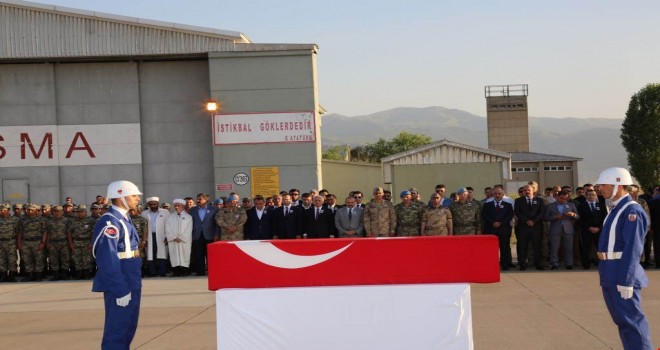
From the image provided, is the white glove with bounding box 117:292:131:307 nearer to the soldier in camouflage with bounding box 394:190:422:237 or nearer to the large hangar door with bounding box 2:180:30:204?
the soldier in camouflage with bounding box 394:190:422:237

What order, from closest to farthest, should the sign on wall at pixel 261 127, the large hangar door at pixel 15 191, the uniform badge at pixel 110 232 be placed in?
the uniform badge at pixel 110 232 < the sign on wall at pixel 261 127 < the large hangar door at pixel 15 191

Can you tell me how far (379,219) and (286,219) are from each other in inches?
79.4

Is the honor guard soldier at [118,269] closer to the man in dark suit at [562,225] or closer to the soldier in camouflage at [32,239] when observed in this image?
the soldier in camouflage at [32,239]

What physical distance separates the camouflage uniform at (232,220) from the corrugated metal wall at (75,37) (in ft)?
18.1

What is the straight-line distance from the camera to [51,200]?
2033 cm

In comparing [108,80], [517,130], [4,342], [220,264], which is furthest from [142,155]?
[517,130]

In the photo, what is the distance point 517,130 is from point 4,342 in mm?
71289

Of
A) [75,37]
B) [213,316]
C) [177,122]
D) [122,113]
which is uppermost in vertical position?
[75,37]

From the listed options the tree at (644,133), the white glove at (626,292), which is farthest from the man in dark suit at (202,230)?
the tree at (644,133)

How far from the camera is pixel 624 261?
673 cm

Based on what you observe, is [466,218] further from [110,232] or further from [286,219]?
[110,232]

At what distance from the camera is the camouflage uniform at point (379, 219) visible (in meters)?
14.7

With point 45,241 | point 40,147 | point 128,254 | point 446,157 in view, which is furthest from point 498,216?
point 40,147

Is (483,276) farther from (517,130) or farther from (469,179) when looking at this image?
(517,130)
